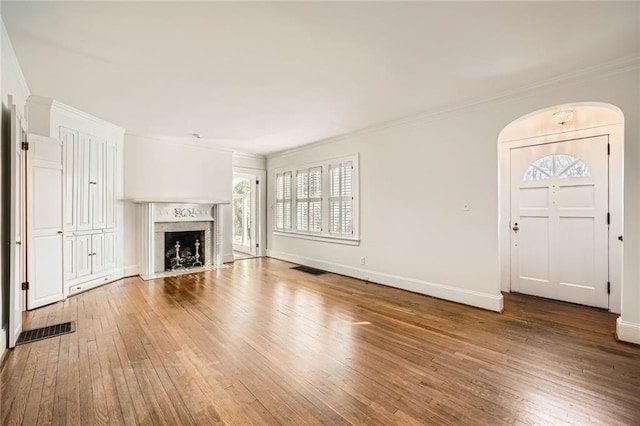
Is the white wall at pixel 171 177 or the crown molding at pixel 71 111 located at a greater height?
the crown molding at pixel 71 111

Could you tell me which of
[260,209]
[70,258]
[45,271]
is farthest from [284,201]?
[45,271]

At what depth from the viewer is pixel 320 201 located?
19.6 feet

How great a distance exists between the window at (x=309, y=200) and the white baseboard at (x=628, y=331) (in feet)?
14.4

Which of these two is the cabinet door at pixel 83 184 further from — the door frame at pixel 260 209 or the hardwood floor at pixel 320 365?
the door frame at pixel 260 209

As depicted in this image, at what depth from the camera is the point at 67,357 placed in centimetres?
245

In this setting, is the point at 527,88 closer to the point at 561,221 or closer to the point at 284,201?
the point at 561,221

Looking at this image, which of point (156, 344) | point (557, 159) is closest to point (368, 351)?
point (156, 344)

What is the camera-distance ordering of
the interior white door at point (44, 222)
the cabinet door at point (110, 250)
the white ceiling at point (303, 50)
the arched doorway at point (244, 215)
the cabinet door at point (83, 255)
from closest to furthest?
1. the white ceiling at point (303, 50)
2. the interior white door at point (44, 222)
3. the cabinet door at point (83, 255)
4. the cabinet door at point (110, 250)
5. the arched doorway at point (244, 215)

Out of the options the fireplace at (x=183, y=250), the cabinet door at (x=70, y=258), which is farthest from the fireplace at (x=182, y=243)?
the cabinet door at (x=70, y=258)

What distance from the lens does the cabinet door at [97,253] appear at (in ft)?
14.7

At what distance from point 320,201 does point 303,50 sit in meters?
3.65

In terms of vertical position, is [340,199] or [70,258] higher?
[340,199]

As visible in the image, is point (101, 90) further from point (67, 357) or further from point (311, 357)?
point (311, 357)

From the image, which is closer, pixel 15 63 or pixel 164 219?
pixel 15 63
